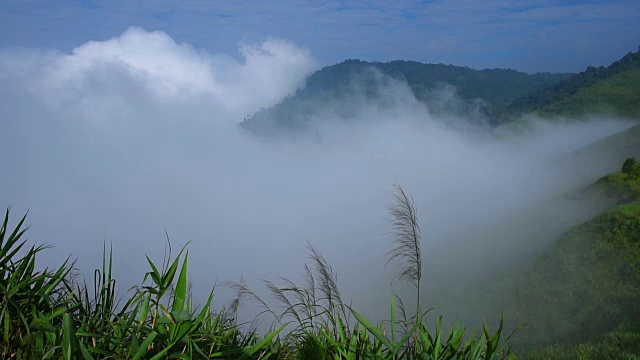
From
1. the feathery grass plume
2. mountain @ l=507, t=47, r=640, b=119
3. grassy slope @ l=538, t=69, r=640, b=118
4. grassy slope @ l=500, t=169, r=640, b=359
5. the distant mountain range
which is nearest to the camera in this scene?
the feathery grass plume

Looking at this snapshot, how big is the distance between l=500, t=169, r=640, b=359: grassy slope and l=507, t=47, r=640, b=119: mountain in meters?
61.2

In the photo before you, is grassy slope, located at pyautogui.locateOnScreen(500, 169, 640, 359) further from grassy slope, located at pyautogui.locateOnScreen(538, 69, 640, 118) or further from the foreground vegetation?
grassy slope, located at pyautogui.locateOnScreen(538, 69, 640, 118)

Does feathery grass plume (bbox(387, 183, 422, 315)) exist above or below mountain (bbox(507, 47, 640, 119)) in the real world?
below

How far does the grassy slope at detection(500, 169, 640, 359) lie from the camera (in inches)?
604

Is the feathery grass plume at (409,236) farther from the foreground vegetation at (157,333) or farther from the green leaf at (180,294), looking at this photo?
the green leaf at (180,294)

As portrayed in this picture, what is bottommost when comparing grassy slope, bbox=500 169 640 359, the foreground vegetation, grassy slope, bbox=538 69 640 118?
grassy slope, bbox=500 169 640 359

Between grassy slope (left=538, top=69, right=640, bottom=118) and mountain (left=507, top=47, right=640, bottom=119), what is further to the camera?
mountain (left=507, top=47, right=640, bottom=119)

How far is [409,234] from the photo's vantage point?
15.6ft

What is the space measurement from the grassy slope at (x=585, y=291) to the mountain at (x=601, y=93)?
201ft

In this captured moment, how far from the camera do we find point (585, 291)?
19.8 metres

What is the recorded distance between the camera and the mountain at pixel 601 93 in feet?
268

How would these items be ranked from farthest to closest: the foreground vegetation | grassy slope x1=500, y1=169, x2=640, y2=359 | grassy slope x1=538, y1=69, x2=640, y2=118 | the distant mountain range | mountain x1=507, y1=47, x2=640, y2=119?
the distant mountain range < mountain x1=507, y1=47, x2=640, y2=119 < grassy slope x1=538, y1=69, x2=640, y2=118 < grassy slope x1=500, y1=169, x2=640, y2=359 < the foreground vegetation

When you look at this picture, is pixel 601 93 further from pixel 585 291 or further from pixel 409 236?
pixel 409 236

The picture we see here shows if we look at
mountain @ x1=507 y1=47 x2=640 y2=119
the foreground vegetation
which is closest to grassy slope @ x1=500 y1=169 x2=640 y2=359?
the foreground vegetation
